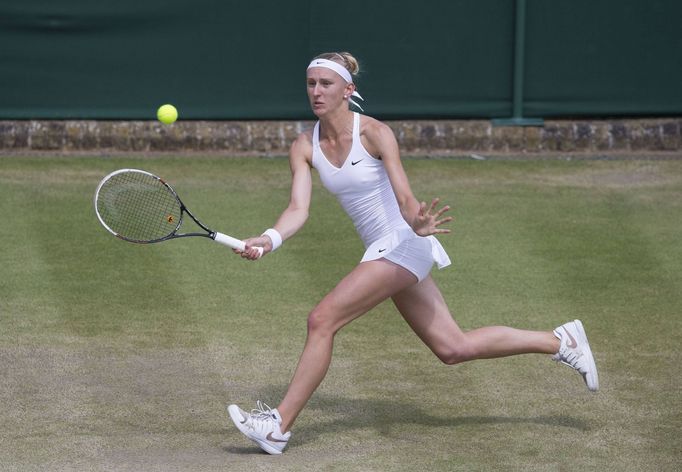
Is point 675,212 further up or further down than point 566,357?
further down

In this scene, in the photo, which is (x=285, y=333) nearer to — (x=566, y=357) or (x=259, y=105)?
(x=566, y=357)

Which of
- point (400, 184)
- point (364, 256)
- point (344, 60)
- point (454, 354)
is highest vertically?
point (344, 60)

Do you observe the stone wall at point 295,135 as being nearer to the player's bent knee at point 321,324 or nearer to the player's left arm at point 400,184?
the player's left arm at point 400,184

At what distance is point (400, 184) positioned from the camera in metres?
6.09

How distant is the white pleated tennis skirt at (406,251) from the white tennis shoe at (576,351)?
31.1 inches

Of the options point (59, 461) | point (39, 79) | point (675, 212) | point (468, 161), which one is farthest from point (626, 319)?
point (39, 79)

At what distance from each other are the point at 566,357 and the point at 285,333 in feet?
6.96

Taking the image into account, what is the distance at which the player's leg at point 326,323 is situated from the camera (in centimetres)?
607

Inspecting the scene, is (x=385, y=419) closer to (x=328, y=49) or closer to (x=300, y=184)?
(x=300, y=184)

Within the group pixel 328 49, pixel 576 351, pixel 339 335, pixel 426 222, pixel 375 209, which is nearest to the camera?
pixel 426 222

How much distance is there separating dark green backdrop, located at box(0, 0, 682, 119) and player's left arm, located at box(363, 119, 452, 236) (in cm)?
699

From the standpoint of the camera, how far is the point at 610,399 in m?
6.99

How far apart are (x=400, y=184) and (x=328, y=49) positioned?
24.2ft

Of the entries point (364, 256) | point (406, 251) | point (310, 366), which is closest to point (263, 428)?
point (310, 366)
